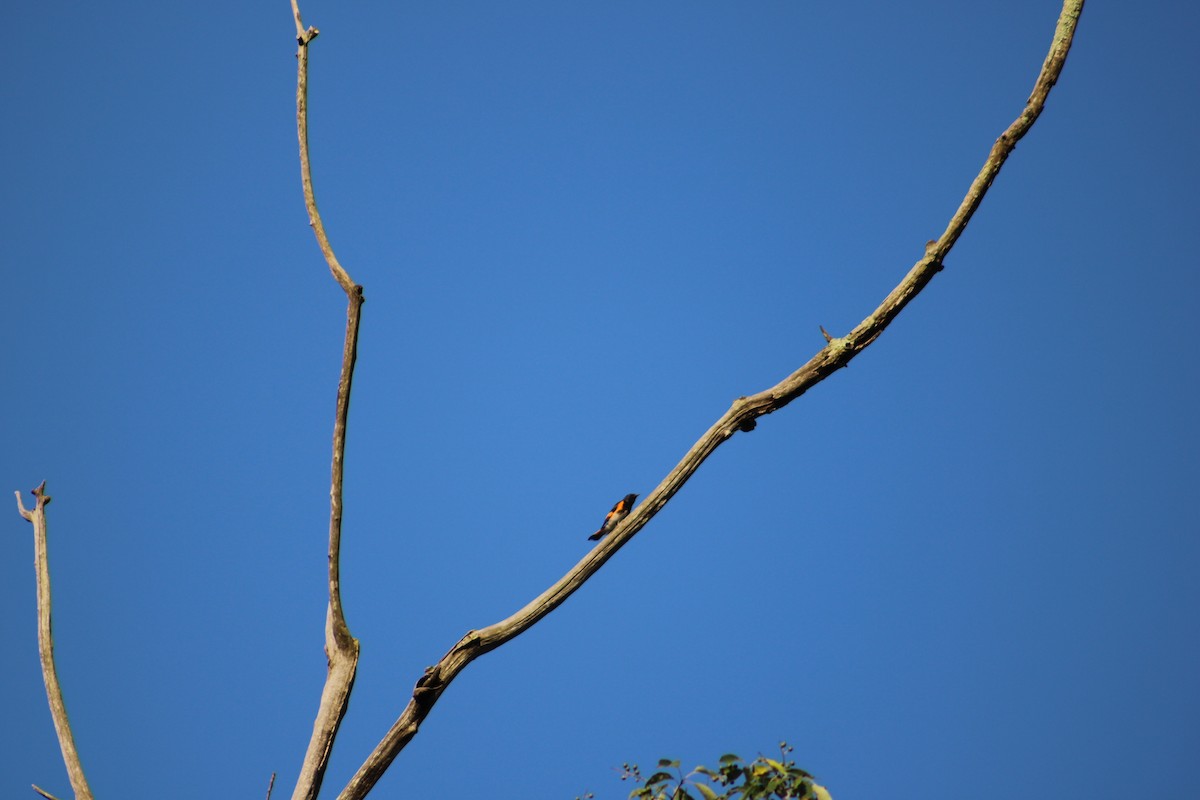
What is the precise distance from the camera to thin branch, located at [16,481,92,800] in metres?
2.40

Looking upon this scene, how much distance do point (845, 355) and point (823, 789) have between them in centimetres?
172

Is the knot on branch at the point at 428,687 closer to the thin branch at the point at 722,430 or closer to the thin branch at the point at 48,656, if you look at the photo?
the thin branch at the point at 722,430

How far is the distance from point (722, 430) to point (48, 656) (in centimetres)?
190

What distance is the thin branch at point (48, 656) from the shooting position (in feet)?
7.87

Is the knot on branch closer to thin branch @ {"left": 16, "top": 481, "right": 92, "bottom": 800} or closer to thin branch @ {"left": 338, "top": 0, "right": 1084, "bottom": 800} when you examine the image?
thin branch @ {"left": 338, "top": 0, "right": 1084, "bottom": 800}

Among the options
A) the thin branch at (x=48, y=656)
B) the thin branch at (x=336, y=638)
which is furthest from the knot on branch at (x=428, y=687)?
the thin branch at (x=48, y=656)

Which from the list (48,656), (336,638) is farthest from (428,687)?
(48,656)

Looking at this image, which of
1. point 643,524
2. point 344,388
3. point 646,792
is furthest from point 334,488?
point 646,792

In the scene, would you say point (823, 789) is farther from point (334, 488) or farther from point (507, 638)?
point (334, 488)

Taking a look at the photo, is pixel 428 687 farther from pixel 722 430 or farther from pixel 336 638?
pixel 722 430

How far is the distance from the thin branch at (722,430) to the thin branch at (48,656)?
82 centimetres

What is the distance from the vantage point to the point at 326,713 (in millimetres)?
2176

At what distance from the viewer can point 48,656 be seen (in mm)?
2621

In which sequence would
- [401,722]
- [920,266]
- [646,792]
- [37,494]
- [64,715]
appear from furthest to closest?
[646,792] < [37,494] < [64,715] < [920,266] < [401,722]
